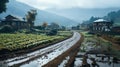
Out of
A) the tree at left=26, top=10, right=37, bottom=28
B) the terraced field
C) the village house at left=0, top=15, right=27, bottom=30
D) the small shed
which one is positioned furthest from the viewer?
the small shed

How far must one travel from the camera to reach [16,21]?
10850 cm

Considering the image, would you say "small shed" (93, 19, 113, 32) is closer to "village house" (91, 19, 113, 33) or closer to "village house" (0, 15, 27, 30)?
"village house" (91, 19, 113, 33)

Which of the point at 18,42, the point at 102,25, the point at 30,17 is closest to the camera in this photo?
the point at 18,42

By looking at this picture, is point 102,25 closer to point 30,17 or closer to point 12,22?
point 30,17

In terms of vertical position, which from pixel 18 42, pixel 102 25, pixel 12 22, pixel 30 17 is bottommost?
pixel 18 42

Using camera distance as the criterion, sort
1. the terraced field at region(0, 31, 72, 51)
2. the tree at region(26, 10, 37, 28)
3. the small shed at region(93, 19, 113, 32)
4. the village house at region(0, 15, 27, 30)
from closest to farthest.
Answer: the terraced field at region(0, 31, 72, 51)
the village house at region(0, 15, 27, 30)
the tree at region(26, 10, 37, 28)
the small shed at region(93, 19, 113, 32)

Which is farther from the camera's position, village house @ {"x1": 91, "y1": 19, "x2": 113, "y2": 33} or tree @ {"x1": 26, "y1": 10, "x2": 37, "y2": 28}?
village house @ {"x1": 91, "y1": 19, "x2": 113, "y2": 33}

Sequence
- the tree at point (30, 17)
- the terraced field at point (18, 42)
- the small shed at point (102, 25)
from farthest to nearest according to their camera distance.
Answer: the small shed at point (102, 25), the tree at point (30, 17), the terraced field at point (18, 42)

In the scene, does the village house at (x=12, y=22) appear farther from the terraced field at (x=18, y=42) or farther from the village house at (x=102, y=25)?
the village house at (x=102, y=25)

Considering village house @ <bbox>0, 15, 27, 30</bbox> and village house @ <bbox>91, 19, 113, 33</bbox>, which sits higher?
village house @ <bbox>0, 15, 27, 30</bbox>

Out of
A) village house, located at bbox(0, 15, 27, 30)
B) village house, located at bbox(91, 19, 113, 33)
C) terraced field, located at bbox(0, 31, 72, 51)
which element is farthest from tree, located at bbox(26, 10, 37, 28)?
terraced field, located at bbox(0, 31, 72, 51)

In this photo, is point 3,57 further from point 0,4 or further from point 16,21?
point 16,21

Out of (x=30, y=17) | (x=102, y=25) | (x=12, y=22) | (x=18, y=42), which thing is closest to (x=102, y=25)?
(x=102, y=25)

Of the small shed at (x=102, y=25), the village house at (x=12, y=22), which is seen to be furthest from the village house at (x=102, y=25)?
the village house at (x=12, y=22)
